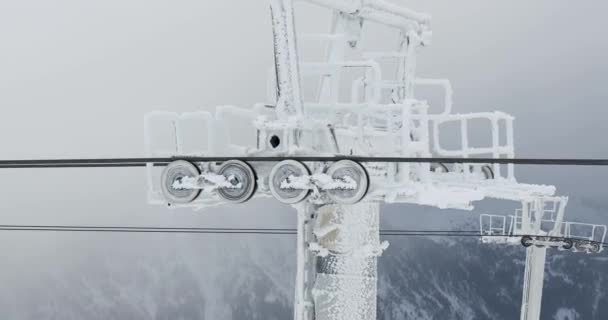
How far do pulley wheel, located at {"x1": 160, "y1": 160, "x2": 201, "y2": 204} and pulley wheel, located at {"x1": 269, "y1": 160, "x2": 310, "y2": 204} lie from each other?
3.67 ft

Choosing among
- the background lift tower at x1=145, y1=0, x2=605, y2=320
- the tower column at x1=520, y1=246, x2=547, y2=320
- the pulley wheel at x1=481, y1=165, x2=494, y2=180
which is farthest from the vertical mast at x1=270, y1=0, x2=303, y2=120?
the tower column at x1=520, y1=246, x2=547, y2=320

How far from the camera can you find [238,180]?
8.77m

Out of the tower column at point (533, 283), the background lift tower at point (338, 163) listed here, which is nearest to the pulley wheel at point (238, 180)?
the background lift tower at point (338, 163)

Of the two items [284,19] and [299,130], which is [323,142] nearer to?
[299,130]

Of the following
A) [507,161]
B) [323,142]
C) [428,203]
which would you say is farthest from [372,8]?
[507,161]

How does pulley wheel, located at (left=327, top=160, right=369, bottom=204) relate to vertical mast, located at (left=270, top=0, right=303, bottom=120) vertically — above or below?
below

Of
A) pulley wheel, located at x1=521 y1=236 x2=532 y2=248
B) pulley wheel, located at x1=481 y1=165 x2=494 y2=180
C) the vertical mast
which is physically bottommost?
pulley wheel, located at x1=521 y1=236 x2=532 y2=248

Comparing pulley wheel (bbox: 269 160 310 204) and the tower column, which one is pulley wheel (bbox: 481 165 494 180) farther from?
pulley wheel (bbox: 269 160 310 204)

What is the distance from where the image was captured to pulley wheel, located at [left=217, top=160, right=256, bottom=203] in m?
8.71

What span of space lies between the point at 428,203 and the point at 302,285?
3172mm


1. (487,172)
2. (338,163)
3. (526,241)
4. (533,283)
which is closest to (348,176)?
(338,163)

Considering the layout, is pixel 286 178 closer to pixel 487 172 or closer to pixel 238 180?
pixel 238 180

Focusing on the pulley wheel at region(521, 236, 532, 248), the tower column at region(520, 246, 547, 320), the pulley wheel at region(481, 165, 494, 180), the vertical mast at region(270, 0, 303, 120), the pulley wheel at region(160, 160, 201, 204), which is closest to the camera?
the pulley wheel at region(160, 160, 201, 204)

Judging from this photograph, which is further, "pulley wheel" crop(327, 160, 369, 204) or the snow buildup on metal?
the snow buildup on metal
